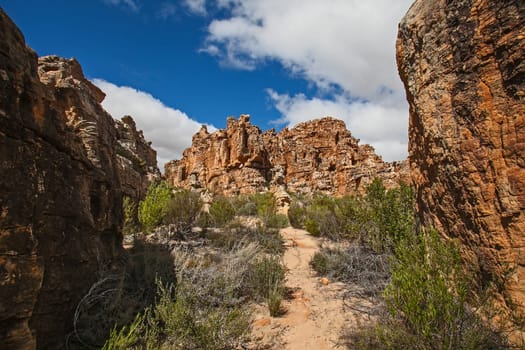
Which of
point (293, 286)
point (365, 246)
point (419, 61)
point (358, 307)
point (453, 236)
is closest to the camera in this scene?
point (453, 236)

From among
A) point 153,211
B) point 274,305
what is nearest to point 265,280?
point 274,305

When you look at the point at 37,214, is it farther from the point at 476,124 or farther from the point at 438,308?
the point at 476,124

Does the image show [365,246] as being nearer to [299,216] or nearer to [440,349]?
[440,349]

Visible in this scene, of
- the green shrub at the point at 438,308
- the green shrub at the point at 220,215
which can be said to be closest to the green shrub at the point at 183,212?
the green shrub at the point at 220,215

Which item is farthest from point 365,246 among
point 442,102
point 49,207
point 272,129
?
point 272,129

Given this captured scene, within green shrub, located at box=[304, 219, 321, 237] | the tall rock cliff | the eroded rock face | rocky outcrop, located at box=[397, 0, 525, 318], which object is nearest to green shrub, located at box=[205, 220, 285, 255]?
green shrub, located at box=[304, 219, 321, 237]

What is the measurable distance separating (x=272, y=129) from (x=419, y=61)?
35.3 meters

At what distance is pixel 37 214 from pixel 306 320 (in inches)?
138

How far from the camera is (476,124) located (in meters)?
2.76

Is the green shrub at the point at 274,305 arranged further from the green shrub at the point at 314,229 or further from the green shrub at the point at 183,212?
the green shrub at the point at 314,229

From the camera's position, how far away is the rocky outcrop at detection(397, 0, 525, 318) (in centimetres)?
246

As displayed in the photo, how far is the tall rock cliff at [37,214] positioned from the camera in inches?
83.9

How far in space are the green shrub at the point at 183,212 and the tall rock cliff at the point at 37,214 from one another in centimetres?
396

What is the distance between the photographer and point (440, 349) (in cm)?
222
